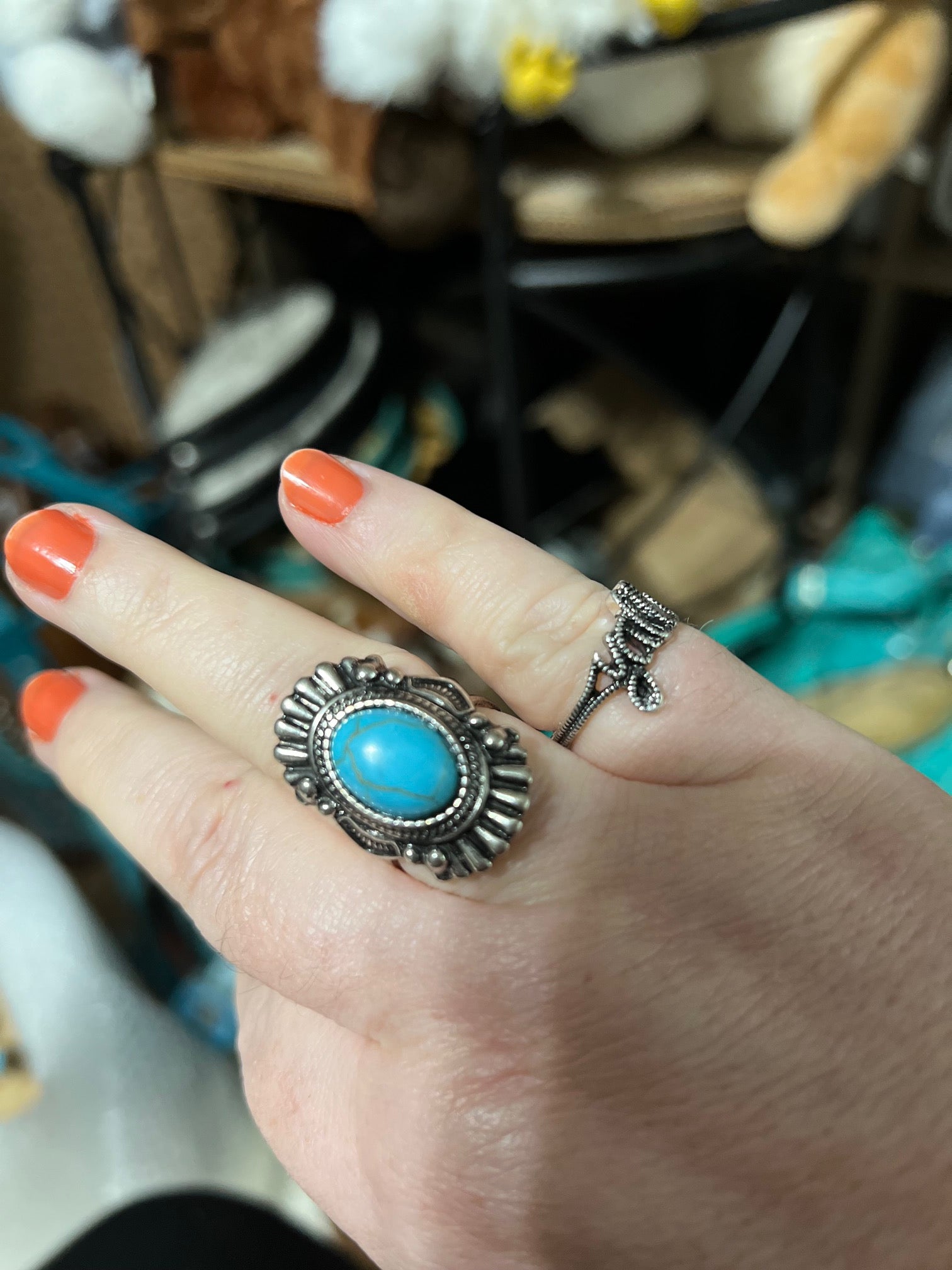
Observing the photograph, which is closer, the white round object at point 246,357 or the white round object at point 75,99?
the white round object at point 75,99

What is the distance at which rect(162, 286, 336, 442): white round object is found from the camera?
1.01 meters

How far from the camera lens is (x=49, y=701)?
553 millimetres

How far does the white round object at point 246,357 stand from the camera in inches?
39.6

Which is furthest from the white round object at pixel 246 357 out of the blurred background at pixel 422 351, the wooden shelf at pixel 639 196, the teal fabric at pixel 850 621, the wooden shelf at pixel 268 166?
the teal fabric at pixel 850 621

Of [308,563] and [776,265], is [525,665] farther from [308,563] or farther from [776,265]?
[776,265]

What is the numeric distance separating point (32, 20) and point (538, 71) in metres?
0.49

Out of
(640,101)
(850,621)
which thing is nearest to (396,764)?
(640,101)

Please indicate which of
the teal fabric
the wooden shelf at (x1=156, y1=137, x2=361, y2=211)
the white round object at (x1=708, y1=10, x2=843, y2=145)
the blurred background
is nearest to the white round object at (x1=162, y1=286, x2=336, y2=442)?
the blurred background

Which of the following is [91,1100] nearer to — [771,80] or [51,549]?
[51,549]

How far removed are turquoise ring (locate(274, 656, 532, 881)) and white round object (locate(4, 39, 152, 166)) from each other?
69 cm

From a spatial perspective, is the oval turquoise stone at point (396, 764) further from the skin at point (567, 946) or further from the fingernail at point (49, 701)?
the fingernail at point (49, 701)

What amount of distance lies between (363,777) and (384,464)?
0.71 meters

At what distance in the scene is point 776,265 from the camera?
117cm

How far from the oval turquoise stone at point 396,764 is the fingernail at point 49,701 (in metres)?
→ 0.25
